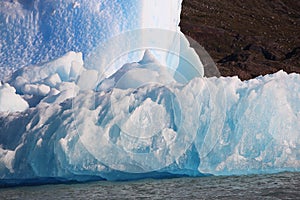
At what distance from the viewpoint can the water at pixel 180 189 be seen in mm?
12672

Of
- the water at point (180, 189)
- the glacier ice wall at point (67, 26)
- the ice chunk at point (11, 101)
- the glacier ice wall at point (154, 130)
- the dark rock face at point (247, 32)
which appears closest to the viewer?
the water at point (180, 189)

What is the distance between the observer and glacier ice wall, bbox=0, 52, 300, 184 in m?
14.2

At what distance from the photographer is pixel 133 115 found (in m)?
14.2

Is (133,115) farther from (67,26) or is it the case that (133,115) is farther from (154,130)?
(67,26)

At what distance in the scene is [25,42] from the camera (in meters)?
16.5

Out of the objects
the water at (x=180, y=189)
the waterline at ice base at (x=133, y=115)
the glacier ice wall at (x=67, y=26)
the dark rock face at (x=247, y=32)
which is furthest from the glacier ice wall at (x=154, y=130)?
the dark rock face at (x=247, y=32)

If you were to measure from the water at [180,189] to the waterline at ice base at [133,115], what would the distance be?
0.24 m

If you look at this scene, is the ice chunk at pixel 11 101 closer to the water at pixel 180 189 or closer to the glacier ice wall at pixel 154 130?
the glacier ice wall at pixel 154 130

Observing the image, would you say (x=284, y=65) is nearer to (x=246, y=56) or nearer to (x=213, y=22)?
(x=246, y=56)

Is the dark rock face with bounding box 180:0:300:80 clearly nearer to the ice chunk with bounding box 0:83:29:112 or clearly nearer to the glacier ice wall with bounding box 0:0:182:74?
the glacier ice wall with bounding box 0:0:182:74

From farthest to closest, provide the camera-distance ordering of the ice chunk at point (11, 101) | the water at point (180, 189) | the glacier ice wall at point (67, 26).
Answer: the glacier ice wall at point (67, 26), the ice chunk at point (11, 101), the water at point (180, 189)

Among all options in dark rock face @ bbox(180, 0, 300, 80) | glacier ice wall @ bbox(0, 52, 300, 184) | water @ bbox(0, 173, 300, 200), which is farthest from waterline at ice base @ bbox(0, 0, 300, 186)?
dark rock face @ bbox(180, 0, 300, 80)

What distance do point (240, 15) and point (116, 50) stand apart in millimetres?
64311

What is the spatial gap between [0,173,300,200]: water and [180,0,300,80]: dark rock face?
132ft
